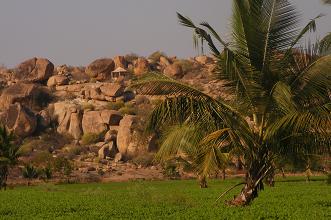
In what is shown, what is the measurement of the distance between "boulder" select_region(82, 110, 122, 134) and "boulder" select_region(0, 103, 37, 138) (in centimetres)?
767

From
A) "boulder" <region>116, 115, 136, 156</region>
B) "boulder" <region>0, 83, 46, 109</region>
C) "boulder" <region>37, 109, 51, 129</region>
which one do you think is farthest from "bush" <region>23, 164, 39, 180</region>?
"boulder" <region>0, 83, 46, 109</region>

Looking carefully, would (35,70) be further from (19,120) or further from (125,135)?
(125,135)

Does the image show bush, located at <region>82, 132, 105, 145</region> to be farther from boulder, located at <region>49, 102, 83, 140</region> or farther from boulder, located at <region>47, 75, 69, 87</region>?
boulder, located at <region>47, 75, 69, 87</region>

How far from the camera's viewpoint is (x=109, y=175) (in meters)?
58.8

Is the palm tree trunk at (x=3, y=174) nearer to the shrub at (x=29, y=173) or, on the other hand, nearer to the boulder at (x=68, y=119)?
the shrub at (x=29, y=173)

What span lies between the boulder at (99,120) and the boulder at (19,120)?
767 cm

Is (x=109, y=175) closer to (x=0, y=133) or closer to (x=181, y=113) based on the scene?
(x=0, y=133)

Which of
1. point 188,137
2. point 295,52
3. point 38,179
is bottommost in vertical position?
point 38,179

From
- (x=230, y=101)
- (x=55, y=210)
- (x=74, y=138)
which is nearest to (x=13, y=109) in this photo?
(x=74, y=138)

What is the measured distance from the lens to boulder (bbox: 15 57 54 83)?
88125 millimetres

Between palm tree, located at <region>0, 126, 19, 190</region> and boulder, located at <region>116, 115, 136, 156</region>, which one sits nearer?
palm tree, located at <region>0, 126, 19, 190</region>

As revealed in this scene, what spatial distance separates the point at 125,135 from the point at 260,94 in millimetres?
54369

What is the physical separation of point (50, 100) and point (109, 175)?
2980 cm

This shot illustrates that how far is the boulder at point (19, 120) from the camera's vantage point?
70938 millimetres
